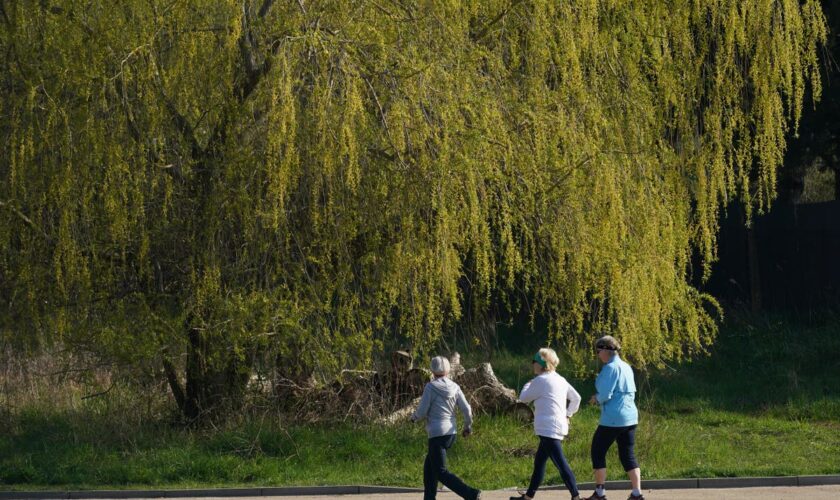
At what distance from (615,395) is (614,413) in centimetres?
15

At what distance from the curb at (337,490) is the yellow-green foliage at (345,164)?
1.49m

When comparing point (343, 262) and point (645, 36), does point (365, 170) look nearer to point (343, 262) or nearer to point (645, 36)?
point (343, 262)

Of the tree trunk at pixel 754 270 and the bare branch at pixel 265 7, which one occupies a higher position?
the bare branch at pixel 265 7

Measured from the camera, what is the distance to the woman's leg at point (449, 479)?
A: 983 cm

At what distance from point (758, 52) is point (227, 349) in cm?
705

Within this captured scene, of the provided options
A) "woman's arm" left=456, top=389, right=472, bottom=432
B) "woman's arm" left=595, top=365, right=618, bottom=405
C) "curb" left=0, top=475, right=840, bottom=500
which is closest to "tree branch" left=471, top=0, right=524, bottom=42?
"woman's arm" left=595, top=365, right=618, bottom=405

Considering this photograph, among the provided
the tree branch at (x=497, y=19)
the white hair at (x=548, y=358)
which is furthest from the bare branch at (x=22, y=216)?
the white hair at (x=548, y=358)

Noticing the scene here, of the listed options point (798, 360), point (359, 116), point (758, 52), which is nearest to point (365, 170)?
point (359, 116)

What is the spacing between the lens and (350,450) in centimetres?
1338

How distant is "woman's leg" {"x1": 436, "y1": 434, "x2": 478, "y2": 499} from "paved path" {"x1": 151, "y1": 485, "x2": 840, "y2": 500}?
4.70 ft

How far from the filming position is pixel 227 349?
12.9m

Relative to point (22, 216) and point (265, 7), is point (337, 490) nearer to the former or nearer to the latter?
point (22, 216)

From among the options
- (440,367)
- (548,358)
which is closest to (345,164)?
Answer: (440,367)

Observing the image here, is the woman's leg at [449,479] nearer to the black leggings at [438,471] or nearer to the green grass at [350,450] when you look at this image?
the black leggings at [438,471]
